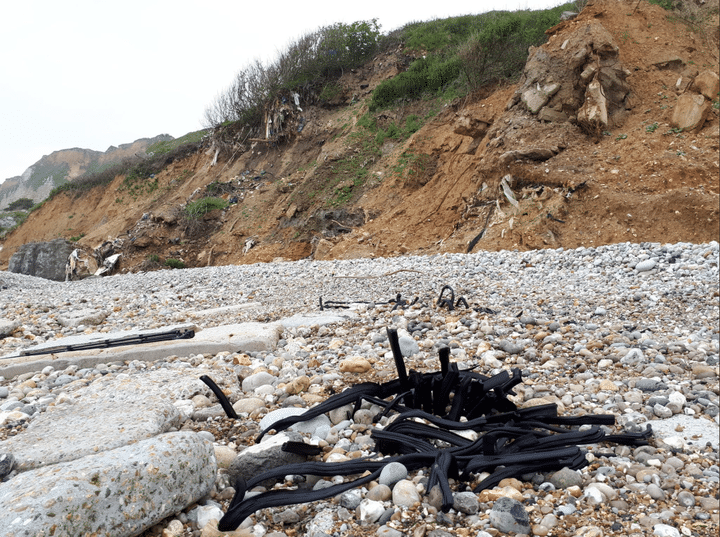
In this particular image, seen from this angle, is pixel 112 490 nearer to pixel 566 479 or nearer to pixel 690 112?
pixel 566 479

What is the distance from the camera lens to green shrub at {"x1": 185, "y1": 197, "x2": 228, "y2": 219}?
1967 cm

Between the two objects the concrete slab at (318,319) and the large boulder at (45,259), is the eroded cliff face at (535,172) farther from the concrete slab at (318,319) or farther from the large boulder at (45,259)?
the concrete slab at (318,319)

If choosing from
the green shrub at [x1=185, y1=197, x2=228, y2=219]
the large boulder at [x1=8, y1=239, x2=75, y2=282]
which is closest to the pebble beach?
the large boulder at [x1=8, y1=239, x2=75, y2=282]

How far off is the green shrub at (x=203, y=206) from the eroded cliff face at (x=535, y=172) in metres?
0.45

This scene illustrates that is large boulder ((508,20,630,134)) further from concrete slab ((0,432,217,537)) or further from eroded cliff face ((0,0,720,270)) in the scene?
concrete slab ((0,432,217,537))

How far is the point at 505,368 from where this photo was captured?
9.06ft

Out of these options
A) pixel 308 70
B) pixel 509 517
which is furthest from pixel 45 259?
pixel 509 517

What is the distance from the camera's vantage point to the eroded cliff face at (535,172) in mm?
8688

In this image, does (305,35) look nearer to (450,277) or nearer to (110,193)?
(110,193)

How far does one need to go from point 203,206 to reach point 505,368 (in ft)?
62.8

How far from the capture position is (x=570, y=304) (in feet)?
13.3

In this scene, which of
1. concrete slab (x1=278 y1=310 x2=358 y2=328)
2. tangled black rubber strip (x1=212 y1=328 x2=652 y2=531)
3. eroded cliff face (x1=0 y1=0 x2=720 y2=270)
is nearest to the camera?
tangled black rubber strip (x1=212 y1=328 x2=652 y2=531)

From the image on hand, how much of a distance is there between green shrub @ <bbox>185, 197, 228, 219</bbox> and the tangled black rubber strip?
1901 cm

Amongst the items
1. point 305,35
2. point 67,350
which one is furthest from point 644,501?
point 305,35
